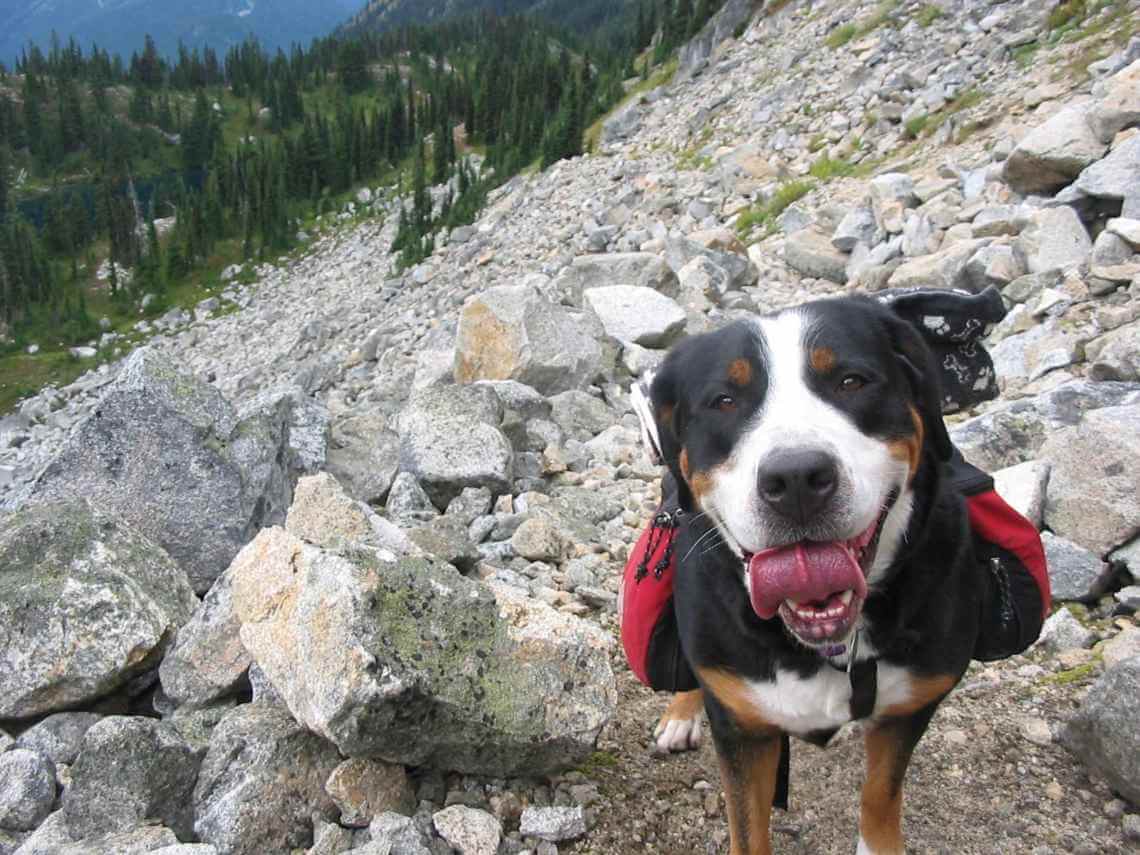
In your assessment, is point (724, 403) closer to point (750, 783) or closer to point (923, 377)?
point (923, 377)

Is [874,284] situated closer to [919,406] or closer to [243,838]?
[919,406]

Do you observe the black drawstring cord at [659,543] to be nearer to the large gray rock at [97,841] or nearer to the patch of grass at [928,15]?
the large gray rock at [97,841]

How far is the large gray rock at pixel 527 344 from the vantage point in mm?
8344

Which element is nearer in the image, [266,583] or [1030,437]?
A: [266,583]

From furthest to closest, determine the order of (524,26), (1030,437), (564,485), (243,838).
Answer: (524,26), (564,485), (1030,437), (243,838)

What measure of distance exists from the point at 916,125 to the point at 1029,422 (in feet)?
37.5

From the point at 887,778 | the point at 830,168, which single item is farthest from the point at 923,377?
the point at 830,168

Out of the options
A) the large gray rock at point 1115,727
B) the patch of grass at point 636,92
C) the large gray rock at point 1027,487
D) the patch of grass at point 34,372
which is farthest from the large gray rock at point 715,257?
the patch of grass at point 34,372

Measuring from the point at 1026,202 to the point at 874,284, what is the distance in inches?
67.9

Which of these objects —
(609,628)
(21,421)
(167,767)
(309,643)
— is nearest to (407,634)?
(309,643)

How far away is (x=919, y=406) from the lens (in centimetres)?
255

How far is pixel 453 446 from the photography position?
21.3ft

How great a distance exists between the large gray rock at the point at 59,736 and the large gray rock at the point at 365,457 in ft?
8.86

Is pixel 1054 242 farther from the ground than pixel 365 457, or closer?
closer
